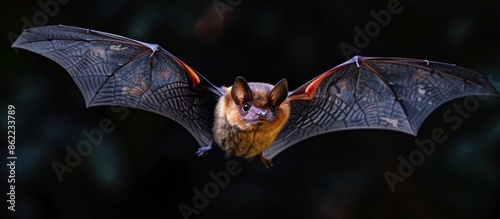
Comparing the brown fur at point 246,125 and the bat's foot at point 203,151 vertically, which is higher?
the brown fur at point 246,125

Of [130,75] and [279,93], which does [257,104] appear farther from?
[130,75]

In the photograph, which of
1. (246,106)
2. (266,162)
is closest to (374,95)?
(266,162)

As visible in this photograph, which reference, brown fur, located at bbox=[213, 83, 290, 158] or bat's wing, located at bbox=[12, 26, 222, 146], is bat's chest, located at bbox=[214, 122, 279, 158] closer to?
brown fur, located at bbox=[213, 83, 290, 158]

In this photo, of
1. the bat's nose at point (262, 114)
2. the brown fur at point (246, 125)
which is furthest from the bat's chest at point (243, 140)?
the bat's nose at point (262, 114)

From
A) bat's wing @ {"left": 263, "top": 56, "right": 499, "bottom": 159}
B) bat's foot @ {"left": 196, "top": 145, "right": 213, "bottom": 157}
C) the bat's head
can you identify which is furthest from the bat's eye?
bat's foot @ {"left": 196, "top": 145, "right": 213, "bottom": 157}

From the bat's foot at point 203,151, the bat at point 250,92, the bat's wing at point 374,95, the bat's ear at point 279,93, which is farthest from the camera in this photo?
the bat's foot at point 203,151

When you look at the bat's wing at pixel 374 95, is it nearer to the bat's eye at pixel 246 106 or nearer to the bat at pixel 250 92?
the bat at pixel 250 92

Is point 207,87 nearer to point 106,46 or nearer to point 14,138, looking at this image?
point 106,46
